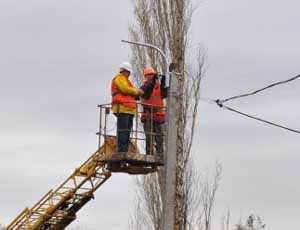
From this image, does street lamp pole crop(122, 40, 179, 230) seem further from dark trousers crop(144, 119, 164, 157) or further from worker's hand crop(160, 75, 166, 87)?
dark trousers crop(144, 119, 164, 157)

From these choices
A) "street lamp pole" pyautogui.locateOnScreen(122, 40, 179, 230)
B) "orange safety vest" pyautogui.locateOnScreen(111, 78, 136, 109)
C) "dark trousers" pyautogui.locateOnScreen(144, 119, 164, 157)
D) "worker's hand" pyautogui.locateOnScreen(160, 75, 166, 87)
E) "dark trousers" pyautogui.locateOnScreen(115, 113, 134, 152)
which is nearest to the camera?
"street lamp pole" pyautogui.locateOnScreen(122, 40, 179, 230)

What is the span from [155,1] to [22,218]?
6567 mm

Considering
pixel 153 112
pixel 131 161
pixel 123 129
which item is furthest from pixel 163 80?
pixel 131 161

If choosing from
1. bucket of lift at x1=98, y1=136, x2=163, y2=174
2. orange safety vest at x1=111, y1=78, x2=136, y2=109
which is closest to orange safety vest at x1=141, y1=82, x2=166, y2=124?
orange safety vest at x1=111, y1=78, x2=136, y2=109

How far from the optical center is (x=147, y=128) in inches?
564

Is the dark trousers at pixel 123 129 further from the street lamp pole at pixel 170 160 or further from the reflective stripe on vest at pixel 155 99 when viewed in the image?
the street lamp pole at pixel 170 160

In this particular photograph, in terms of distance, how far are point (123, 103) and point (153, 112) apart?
1.93 feet

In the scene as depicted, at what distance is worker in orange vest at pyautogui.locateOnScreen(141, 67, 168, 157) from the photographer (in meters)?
14.0

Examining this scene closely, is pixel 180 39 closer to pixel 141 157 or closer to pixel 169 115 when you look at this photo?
pixel 141 157

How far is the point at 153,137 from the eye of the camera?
1433cm

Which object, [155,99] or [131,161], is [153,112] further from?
[131,161]

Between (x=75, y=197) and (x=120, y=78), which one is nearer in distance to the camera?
(x=120, y=78)

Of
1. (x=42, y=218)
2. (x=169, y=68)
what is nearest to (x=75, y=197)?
(x=42, y=218)

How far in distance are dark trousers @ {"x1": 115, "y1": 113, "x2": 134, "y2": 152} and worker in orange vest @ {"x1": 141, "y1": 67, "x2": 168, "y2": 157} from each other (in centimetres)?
29
